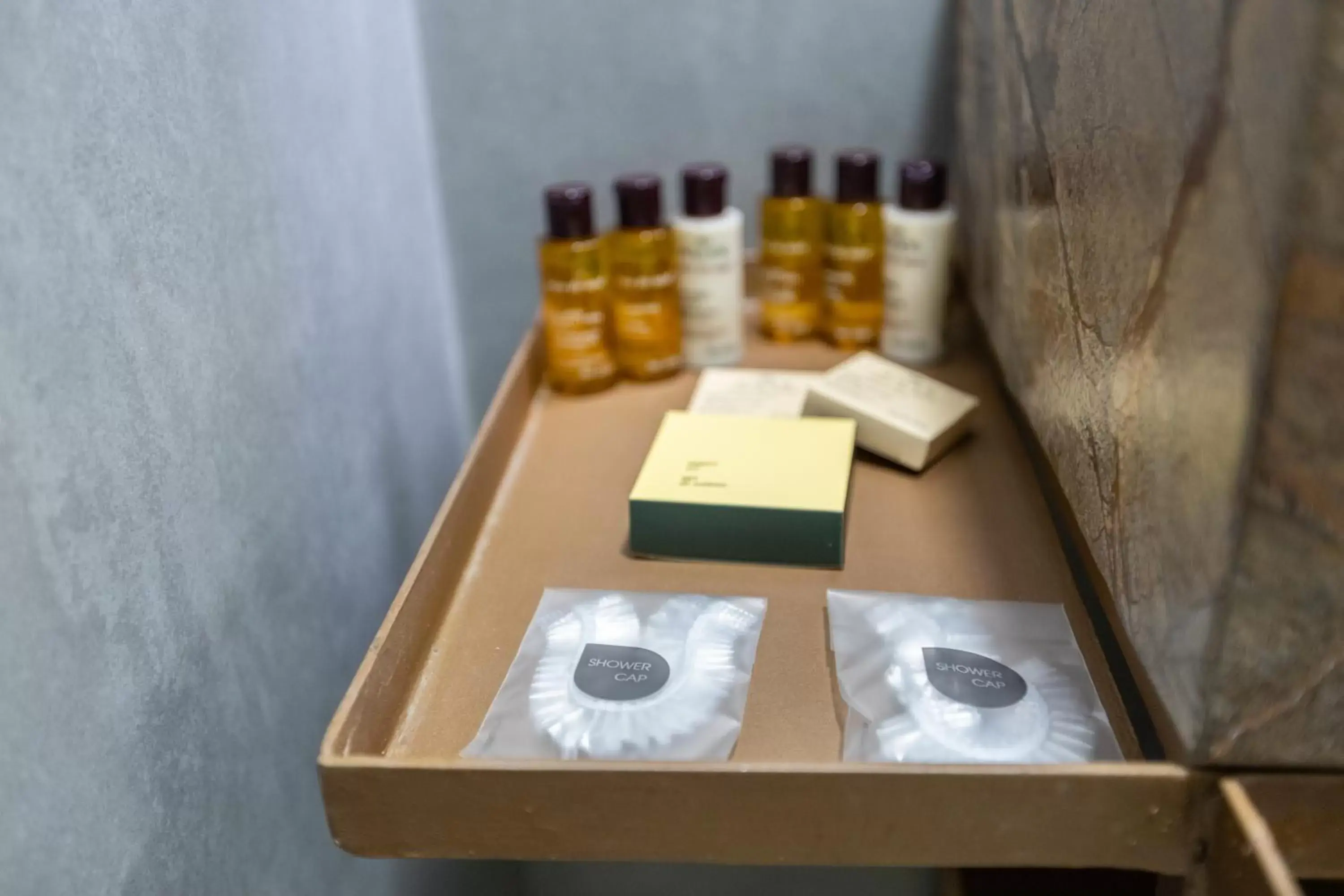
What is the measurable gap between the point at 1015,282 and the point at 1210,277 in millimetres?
282

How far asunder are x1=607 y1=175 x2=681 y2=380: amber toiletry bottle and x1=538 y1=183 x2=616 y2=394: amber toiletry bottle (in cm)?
1

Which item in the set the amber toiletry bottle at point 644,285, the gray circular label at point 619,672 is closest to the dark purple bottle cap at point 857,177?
the amber toiletry bottle at point 644,285

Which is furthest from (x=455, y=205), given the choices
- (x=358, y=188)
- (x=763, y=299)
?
(x=763, y=299)

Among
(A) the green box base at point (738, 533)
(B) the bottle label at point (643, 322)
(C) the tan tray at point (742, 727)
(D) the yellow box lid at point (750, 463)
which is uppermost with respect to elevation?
(B) the bottle label at point (643, 322)

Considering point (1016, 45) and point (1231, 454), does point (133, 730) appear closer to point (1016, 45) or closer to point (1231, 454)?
point (1231, 454)

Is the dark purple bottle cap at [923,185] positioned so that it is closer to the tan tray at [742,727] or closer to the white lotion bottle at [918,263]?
the white lotion bottle at [918,263]

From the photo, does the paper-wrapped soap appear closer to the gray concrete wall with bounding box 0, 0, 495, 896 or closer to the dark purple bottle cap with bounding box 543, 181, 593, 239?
the dark purple bottle cap with bounding box 543, 181, 593, 239

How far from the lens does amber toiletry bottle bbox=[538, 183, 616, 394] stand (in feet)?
2.27

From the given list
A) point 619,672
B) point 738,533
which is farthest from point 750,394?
point 619,672

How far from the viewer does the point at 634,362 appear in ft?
2.48

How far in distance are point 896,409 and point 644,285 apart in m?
0.20

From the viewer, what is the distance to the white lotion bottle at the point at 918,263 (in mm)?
719

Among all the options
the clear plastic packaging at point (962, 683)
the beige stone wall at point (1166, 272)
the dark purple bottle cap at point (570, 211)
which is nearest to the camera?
the beige stone wall at point (1166, 272)

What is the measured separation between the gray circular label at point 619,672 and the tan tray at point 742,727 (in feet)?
0.14
